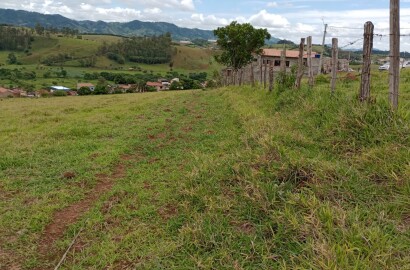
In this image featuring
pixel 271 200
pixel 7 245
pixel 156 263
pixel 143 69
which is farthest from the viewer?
pixel 143 69

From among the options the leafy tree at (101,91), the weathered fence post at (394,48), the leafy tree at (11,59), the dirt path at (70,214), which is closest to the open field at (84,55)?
the leafy tree at (11,59)

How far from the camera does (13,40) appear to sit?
119 meters

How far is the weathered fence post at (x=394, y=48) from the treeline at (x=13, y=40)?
137225 millimetres

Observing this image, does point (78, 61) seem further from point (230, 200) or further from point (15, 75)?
point (230, 200)

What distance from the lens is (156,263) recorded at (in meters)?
3.24

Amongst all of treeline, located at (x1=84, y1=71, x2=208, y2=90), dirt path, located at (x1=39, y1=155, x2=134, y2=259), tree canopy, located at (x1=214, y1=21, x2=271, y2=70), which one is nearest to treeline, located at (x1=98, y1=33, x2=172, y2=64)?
treeline, located at (x1=84, y1=71, x2=208, y2=90)

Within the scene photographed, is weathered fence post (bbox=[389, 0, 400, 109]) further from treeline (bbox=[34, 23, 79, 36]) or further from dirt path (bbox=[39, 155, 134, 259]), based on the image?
treeline (bbox=[34, 23, 79, 36])

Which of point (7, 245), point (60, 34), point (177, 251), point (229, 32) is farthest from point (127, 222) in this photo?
point (60, 34)

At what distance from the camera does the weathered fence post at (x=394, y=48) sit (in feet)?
18.2

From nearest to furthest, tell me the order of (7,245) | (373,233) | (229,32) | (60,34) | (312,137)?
(373,233) < (7,245) < (312,137) < (229,32) < (60,34)

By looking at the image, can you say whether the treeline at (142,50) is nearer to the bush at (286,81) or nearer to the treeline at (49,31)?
the treeline at (49,31)

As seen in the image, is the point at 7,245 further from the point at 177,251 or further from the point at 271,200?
the point at 271,200

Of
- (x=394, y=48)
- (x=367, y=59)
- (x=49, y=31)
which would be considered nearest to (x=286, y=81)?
(x=367, y=59)

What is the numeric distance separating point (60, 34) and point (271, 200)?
6113 inches
